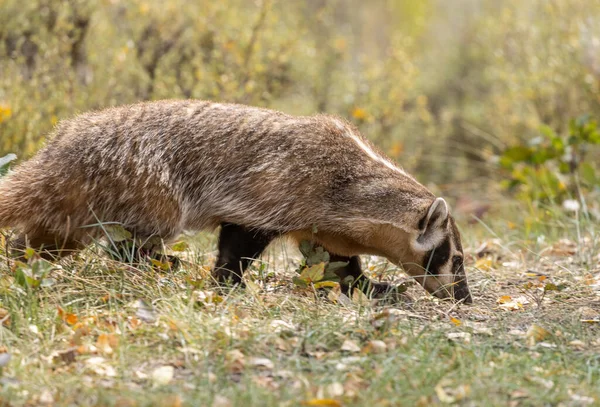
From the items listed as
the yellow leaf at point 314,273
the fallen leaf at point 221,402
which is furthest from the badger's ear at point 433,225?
the fallen leaf at point 221,402

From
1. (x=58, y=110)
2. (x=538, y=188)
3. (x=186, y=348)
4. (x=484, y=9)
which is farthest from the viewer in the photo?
(x=484, y=9)

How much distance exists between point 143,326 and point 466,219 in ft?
17.9

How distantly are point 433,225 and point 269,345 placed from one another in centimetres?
153

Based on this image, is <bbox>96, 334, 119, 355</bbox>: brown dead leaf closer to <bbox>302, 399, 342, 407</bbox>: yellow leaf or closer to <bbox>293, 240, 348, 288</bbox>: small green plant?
<bbox>302, 399, 342, 407</bbox>: yellow leaf

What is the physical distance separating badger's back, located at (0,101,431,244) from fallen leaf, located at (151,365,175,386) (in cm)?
144

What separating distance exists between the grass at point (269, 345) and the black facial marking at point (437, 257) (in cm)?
18

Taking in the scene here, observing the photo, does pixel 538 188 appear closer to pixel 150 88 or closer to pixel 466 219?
pixel 466 219

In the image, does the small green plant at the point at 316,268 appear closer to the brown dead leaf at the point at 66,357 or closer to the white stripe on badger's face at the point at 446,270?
the white stripe on badger's face at the point at 446,270

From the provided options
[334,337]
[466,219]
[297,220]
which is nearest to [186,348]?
[334,337]

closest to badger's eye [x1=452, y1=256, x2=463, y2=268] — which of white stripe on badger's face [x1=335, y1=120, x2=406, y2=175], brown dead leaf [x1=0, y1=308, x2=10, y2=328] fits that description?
white stripe on badger's face [x1=335, y1=120, x2=406, y2=175]

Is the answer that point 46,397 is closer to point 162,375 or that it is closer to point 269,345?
point 162,375

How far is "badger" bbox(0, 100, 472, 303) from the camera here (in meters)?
4.51

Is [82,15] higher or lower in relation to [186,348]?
higher

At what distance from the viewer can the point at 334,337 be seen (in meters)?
3.58
